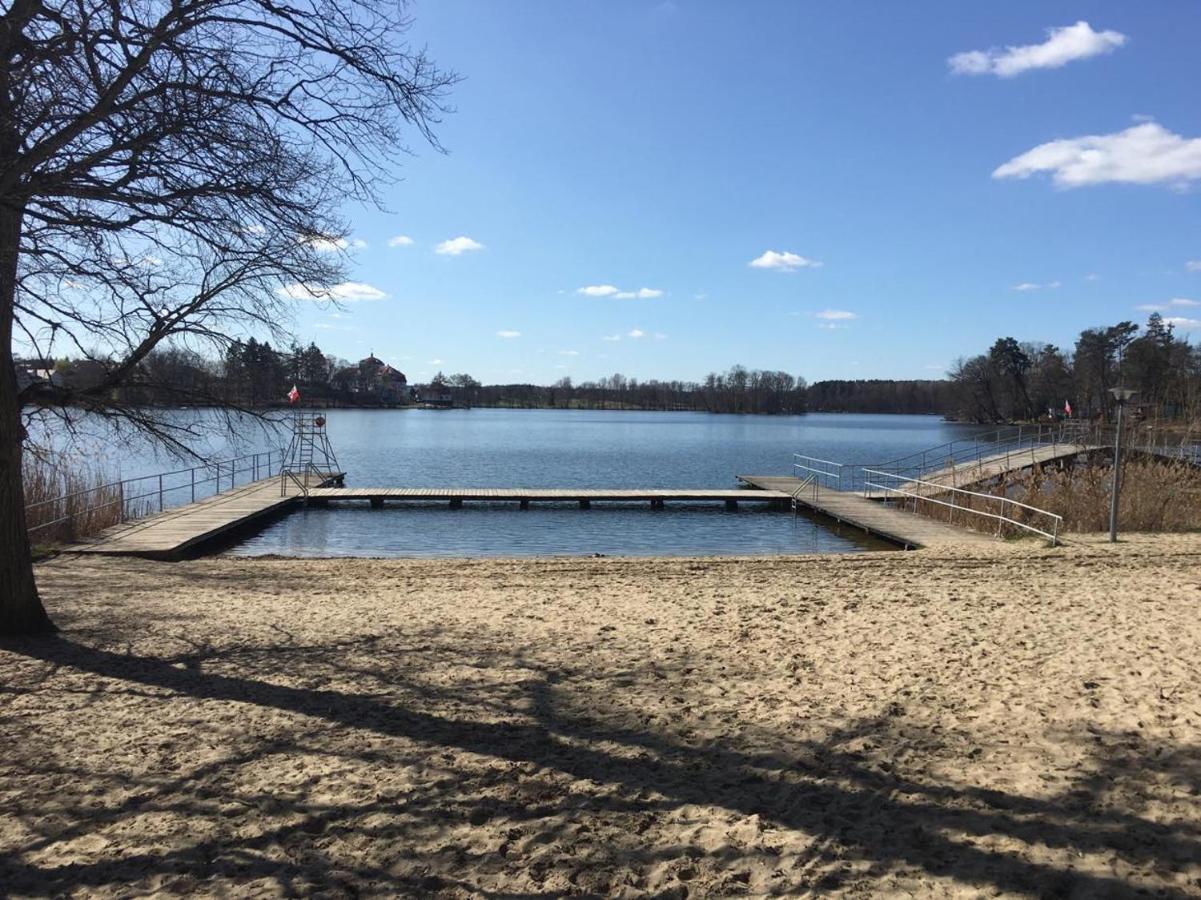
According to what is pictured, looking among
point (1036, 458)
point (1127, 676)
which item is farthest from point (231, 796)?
point (1036, 458)

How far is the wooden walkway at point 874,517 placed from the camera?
17.8 m

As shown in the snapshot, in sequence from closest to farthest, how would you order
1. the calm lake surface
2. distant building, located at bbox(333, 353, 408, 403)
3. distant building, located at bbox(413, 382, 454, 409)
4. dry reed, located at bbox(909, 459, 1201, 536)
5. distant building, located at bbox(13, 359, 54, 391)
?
distant building, located at bbox(13, 359, 54, 391), dry reed, located at bbox(909, 459, 1201, 536), the calm lake surface, distant building, located at bbox(333, 353, 408, 403), distant building, located at bbox(413, 382, 454, 409)

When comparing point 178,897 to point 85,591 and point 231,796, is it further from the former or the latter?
point 85,591

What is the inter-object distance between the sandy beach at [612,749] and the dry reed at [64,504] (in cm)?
819

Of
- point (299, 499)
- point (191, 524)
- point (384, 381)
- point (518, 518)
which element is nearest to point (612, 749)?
point (191, 524)

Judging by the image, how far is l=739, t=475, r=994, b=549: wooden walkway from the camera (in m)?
17.8

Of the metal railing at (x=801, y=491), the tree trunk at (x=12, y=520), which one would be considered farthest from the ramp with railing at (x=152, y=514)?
the metal railing at (x=801, y=491)

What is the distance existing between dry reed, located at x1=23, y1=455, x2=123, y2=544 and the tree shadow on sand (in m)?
12.7

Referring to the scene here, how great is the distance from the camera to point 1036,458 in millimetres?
29250

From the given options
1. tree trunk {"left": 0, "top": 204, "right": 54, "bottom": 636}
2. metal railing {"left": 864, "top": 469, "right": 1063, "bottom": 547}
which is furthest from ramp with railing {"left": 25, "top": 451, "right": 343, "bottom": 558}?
metal railing {"left": 864, "top": 469, "right": 1063, "bottom": 547}

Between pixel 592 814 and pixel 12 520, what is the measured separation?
5925mm

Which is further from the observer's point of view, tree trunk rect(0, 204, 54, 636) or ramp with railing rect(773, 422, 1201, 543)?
ramp with railing rect(773, 422, 1201, 543)

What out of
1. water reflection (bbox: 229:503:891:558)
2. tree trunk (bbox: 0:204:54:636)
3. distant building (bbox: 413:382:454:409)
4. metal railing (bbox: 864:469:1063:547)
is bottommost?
water reflection (bbox: 229:503:891:558)

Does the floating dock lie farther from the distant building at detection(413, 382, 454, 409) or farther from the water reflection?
the distant building at detection(413, 382, 454, 409)
